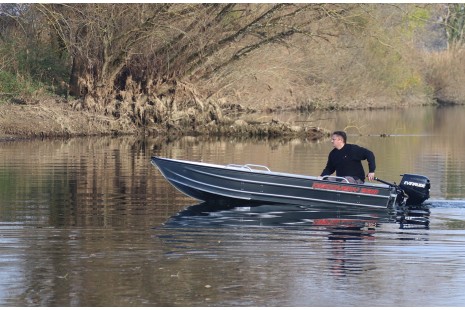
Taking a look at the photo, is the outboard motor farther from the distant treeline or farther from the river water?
the distant treeline

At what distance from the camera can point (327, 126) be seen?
4850 cm

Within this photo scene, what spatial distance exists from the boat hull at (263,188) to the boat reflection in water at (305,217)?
0.16 m

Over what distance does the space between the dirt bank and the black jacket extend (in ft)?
73.1

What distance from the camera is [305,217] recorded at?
18.4 metres

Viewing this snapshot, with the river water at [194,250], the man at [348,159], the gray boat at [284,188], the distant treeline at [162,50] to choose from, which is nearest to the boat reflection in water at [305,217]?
the river water at [194,250]

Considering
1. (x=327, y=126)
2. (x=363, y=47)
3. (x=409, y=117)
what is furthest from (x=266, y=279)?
(x=363, y=47)

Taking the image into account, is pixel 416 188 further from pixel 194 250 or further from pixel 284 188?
pixel 194 250

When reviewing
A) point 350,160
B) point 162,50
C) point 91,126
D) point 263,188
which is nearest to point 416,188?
point 350,160

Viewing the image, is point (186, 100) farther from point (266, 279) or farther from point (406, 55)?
point (406, 55)

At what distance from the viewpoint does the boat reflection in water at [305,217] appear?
56.1 ft

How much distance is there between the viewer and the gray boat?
755 inches

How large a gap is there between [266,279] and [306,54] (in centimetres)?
4290

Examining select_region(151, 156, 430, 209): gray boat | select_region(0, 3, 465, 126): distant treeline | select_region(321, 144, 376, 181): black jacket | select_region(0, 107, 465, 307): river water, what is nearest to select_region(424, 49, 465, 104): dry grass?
select_region(0, 3, 465, 126): distant treeline

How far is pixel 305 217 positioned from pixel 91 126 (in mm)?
24491
